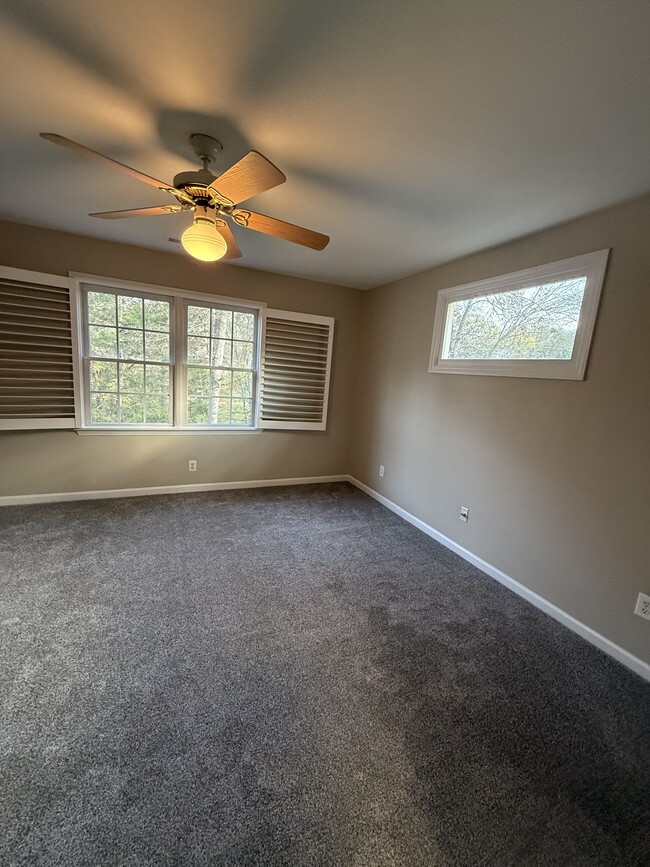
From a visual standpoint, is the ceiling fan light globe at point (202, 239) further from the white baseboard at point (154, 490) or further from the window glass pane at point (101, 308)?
the white baseboard at point (154, 490)

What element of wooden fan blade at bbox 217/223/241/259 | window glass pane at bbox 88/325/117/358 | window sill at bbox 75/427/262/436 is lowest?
window sill at bbox 75/427/262/436

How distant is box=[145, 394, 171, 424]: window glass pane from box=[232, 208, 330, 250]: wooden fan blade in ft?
7.36

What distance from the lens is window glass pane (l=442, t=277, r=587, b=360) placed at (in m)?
2.21

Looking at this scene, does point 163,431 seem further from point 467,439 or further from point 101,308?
point 467,439

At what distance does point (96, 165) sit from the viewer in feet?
6.28

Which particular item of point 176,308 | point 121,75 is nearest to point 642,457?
point 121,75

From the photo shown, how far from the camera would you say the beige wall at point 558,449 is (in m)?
1.88

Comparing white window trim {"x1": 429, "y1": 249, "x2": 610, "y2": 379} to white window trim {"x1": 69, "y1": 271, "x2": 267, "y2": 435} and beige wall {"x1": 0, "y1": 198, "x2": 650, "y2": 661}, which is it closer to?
beige wall {"x1": 0, "y1": 198, "x2": 650, "y2": 661}

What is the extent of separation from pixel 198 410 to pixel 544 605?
346 cm

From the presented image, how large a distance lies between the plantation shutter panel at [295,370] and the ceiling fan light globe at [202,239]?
7.04 feet

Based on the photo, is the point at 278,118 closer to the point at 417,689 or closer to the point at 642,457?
the point at 642,457

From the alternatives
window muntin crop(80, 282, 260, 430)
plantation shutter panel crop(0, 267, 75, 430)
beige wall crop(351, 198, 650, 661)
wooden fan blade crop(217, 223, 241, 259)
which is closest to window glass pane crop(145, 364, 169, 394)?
window muntin crop(80, 282, 260, 430)

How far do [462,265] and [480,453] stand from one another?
155cm

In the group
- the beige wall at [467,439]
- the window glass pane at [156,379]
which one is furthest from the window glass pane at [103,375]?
the beige wall at [467,439]
